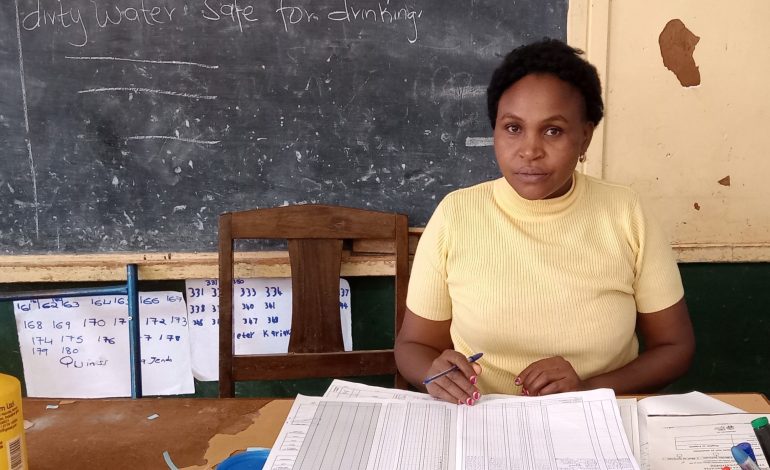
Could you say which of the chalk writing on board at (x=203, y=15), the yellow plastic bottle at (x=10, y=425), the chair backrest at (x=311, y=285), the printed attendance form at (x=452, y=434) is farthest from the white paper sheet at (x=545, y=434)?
the chalk writing on board at (x=203, y=15)

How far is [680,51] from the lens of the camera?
1.83 meters

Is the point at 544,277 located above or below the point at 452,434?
above

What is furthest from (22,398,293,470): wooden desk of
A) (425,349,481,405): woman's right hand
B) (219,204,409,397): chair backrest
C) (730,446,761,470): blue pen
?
(730,446,761,470): blue pen

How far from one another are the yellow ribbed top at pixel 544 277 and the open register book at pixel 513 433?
10.1 inches

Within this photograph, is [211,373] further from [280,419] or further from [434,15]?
[434,15]

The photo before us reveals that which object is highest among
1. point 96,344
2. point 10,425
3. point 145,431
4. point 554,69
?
point 554,69

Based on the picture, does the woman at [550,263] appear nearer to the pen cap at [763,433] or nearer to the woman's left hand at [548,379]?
the woman's left hand at [548,379]

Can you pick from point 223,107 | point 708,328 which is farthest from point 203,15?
point 708,328

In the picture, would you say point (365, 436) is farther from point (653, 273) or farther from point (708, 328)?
point (708, 328)

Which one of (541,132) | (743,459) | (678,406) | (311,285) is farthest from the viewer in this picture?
(311,285)

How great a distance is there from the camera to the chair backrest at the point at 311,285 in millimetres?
1584

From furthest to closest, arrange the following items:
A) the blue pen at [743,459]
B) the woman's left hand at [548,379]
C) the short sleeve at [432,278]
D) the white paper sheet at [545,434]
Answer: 1. the short sleeve at [432,278]
2. the woman's left hand at [548,379]
3. the white paper sheet at [545,434]
4. the blue pen at [743,459]

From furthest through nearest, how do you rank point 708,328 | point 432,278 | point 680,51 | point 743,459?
point 708,328 → point 680,51 → point 432,278 → point 743,459

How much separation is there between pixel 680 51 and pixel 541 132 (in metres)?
0.90
